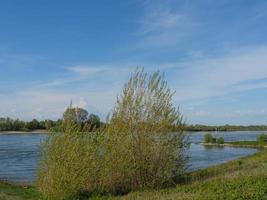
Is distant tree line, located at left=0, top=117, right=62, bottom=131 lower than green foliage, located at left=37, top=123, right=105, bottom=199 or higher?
higher

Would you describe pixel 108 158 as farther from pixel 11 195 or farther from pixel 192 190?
pixel 11 195

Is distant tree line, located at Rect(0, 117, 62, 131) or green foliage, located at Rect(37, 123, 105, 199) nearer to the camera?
green foliage, located at Rect(37, 123, 105, 199)

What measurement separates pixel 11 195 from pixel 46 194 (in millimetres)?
3628

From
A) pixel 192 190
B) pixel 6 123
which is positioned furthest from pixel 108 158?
pixel 6 123

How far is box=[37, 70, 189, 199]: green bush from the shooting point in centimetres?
2178

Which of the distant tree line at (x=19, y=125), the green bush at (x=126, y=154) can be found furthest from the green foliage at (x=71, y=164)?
the distant tree line at (x=19, y=125)

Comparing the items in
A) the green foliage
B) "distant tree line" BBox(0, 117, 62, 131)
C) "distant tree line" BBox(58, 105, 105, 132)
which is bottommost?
the green foliage

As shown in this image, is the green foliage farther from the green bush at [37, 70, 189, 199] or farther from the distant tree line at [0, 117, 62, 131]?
the distant tree line at [0, 117, 62, 131]

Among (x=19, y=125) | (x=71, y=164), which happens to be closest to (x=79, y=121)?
(x=71, y=164)

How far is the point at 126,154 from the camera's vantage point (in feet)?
71.1

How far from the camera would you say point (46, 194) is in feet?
73.7

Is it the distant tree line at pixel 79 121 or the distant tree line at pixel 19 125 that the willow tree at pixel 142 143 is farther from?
the distant tree line at pixel 19 125

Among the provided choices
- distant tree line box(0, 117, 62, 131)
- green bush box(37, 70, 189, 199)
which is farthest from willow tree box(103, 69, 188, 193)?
distant tree line box(0, 117, 62, 131)

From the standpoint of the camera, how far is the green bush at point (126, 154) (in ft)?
71.5
